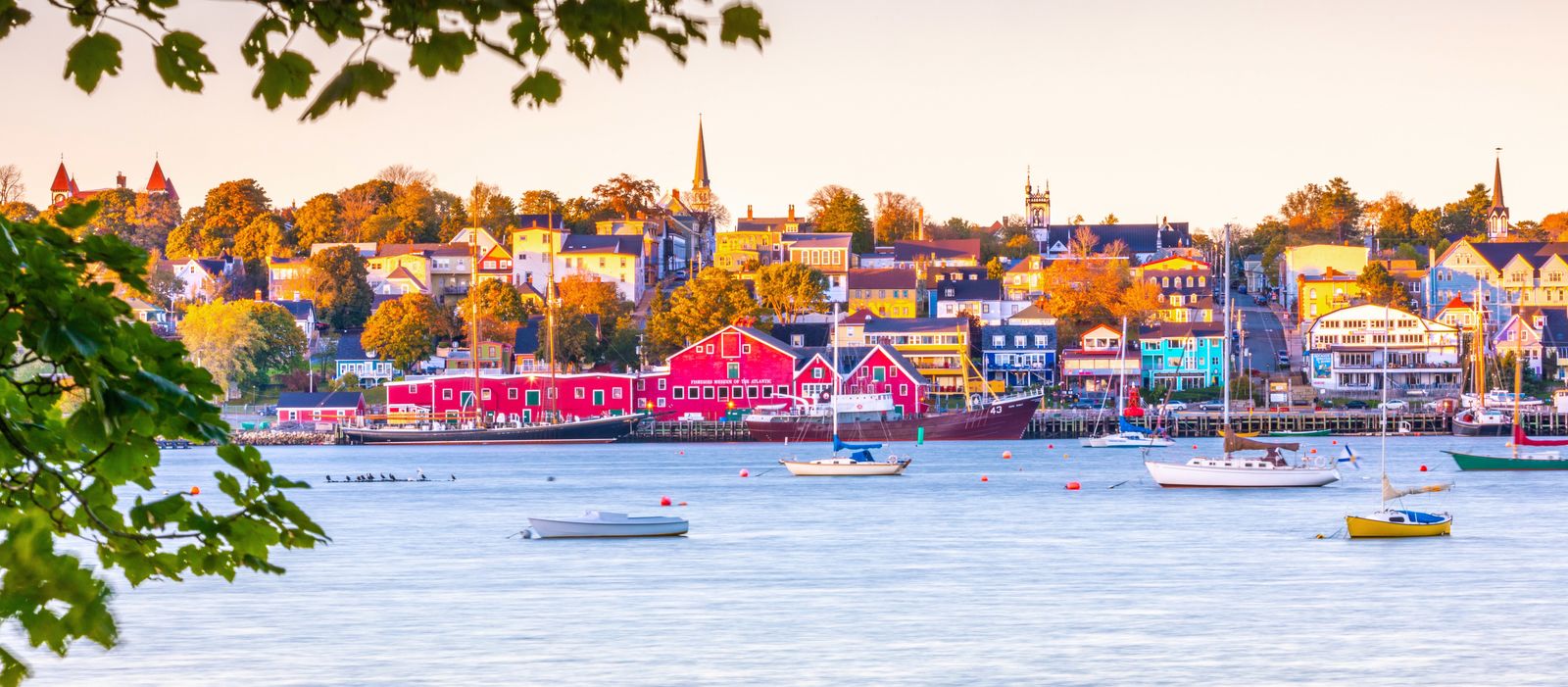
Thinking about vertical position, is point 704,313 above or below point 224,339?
above

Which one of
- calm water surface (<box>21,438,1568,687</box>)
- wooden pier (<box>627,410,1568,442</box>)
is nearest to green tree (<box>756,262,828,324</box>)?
wooden pier (<box>627,410,1568,442</box>)

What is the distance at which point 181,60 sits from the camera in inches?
259

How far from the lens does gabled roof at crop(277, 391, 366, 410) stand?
118 m

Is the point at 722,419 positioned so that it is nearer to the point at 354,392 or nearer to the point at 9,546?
the point at 354,392

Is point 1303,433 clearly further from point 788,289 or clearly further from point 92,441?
point 92,441

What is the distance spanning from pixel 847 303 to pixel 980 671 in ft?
380

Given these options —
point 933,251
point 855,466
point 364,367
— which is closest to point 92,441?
point 855,466

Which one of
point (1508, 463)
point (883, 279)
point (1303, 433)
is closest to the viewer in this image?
point (1508, 463)

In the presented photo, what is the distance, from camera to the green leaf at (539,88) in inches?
249

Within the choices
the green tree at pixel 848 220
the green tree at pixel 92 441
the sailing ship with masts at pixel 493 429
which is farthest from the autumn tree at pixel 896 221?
the green tree at pixel 92 441

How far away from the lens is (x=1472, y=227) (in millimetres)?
188500

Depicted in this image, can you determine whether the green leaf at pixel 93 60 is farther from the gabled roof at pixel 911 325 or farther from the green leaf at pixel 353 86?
the gabled roof at pixel 911 325

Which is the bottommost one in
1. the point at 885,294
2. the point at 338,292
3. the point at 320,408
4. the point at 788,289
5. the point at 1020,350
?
the point at 320,408

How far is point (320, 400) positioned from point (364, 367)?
1072 cm
